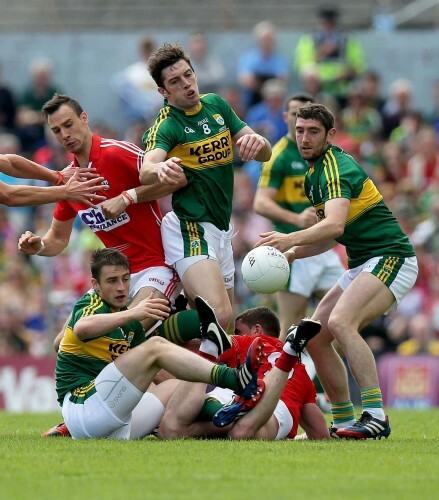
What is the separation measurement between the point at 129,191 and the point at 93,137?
2.34ft

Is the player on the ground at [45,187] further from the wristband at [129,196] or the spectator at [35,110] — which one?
the spectator at [35,110]

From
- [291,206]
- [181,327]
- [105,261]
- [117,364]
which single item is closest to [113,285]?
[105,261]

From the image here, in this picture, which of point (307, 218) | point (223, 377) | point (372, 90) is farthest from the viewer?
point (372, 90)

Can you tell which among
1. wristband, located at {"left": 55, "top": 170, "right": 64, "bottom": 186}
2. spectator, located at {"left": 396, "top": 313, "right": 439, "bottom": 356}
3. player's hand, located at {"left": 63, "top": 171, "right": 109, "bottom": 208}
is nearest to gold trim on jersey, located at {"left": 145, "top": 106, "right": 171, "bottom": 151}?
player's hand, located at {"left": 63, "top": 171, "right": 109, "bottom": 208}

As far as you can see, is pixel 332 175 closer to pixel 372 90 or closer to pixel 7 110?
pixel 372 90

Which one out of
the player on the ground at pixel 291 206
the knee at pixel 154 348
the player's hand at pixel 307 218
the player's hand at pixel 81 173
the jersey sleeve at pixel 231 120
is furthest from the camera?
the player on the ground at pixel 291 206

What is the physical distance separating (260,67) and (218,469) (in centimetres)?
1389

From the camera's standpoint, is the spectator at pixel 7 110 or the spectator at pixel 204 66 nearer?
the spectator at pixel 204 66

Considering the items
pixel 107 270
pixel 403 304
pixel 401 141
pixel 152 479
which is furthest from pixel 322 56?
pixel 152 479

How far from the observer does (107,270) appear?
9375 mm

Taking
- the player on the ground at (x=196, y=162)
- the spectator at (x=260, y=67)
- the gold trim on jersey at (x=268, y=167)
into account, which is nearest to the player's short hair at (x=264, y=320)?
Answer: the player on the ground at (x=196, y=162)

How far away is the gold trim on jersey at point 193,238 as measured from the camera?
10.3 metres

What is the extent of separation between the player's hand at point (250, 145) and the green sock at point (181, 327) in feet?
4.40

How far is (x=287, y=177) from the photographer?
12758 mm
